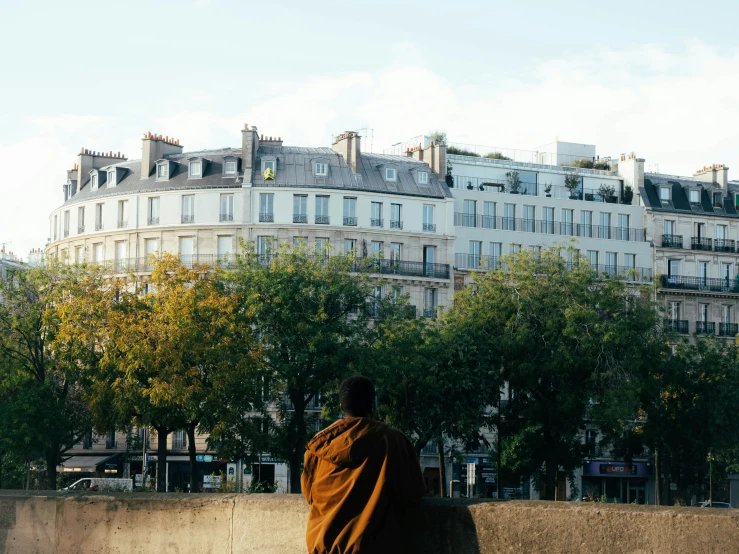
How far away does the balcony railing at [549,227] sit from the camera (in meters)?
88.4

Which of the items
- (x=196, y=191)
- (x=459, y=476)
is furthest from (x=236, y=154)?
(x=459, y=476)

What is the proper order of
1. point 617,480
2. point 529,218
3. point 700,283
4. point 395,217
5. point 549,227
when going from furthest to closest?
point 700,283 < point 549,227 < point 529,218 < point 617,480 < point 395,217

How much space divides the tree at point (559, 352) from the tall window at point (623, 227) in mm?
31980

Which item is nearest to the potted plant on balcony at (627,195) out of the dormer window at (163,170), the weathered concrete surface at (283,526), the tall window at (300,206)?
the tall window at (300,206)

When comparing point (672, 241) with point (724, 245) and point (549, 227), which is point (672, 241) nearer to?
point (724, 245)

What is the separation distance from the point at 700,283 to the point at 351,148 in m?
28.6

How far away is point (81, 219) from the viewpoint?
87.9m

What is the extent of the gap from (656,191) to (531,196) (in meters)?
12.2

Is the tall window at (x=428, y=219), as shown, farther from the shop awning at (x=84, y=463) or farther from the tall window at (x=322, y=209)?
the shop awning at (x=84, y=463)

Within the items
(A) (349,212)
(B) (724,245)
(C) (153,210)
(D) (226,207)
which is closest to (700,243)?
(B) (724,245)

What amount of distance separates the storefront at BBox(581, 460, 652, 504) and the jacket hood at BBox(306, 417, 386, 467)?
80511mm

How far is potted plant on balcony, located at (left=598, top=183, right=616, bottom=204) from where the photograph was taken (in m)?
94.3

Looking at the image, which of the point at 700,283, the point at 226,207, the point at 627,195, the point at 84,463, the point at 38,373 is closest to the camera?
the point at 38,373

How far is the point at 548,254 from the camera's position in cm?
6228
